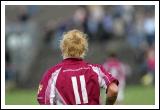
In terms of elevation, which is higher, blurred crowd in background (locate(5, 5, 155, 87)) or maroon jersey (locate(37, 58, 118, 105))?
blurred crowd in background (locate(5, 5, 155, 87))

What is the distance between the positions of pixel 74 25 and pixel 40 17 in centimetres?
228

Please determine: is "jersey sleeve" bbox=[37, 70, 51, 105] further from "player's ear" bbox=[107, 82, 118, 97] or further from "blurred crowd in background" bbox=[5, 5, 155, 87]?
"blurred crowd in background" bbox=[5, 5, 155, 87]

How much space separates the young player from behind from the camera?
7.90 metres

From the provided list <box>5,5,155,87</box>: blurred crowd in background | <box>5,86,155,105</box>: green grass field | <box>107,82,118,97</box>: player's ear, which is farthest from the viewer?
<box>5,5,155,87</box>: blurred crowd in background

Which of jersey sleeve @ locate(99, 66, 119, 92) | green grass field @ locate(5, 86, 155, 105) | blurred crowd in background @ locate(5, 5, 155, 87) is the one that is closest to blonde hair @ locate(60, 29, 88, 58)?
jersey sleeve @ locate(99, 66, 119, 92)

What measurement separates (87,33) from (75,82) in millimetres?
17614

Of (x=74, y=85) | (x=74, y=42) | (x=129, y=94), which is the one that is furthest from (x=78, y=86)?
(x=129, y=94)

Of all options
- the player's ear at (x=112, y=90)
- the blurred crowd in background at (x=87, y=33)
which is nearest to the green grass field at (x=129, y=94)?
the blurred crowd in background at (x=87, y=33)

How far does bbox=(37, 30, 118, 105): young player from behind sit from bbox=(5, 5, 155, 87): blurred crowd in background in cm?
1668

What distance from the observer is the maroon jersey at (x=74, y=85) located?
7.90 meters

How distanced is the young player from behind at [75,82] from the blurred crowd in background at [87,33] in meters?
16.7

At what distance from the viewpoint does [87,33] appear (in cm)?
2552

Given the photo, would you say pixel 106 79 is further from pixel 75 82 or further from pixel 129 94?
pixel 129 94

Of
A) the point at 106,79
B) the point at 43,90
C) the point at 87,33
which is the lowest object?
the point at 43,90
